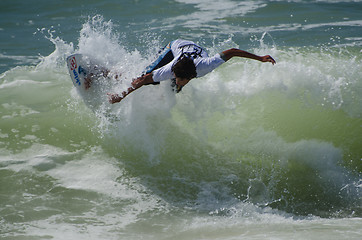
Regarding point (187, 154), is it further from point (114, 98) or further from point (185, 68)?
point (185, 68)

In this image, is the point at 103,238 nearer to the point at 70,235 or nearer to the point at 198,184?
the point at 70,235

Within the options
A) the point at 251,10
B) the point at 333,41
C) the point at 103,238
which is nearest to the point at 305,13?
the point at 251,10

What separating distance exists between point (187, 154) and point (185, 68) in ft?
4.49

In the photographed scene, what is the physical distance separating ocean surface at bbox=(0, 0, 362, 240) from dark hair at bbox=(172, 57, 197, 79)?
1.08 metres

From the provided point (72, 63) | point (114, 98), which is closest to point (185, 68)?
point (114, 98)

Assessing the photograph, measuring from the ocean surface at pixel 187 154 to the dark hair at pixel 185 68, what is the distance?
1.08 m

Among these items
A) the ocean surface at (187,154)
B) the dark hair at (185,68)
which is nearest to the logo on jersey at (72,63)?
the ocean surface at (187,154)

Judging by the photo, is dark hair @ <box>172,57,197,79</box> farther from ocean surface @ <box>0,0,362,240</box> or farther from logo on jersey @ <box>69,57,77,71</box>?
logo on jersey @ <box>69,57,77,71</box>

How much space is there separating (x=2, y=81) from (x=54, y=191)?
363cm

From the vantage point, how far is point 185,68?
14.1 feet

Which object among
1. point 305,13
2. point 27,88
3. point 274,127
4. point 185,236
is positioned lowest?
point 185,236

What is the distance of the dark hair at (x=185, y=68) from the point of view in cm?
430

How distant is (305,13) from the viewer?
441 inches

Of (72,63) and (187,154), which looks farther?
(72,63)
